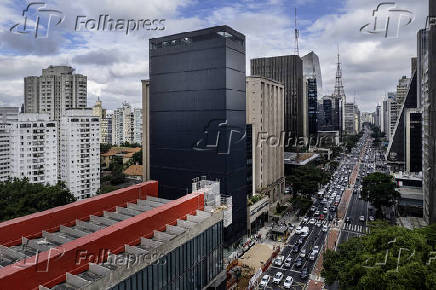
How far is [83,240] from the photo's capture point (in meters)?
17.5

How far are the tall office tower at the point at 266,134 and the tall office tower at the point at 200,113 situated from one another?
38.5 ft

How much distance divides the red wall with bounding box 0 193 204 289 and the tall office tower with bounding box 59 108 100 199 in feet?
146

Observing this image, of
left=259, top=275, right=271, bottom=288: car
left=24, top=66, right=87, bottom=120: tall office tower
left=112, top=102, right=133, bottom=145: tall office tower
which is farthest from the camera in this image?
left=112, top=102, right=133, bottom=145: tall office tower

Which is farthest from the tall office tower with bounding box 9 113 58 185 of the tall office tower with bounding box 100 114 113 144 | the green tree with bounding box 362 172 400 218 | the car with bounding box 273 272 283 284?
the tall office tower with bounding box 100 114 113 144

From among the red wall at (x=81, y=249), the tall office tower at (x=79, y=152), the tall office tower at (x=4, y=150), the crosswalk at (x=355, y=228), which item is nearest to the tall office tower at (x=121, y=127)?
the tall office tower at (x=4, y=150)

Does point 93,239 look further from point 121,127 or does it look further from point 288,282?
point 121,127

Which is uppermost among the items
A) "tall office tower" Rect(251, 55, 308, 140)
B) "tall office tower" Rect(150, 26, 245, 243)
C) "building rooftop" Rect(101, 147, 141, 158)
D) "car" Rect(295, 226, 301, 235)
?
"tall office tower" Rect(251, 55, 308, 140)

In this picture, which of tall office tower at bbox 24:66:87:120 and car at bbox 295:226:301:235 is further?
tall office tower at bbox 24:66:87:120

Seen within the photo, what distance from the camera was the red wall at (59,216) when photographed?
64.4 feet

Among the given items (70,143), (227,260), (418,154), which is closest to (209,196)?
(227,260)

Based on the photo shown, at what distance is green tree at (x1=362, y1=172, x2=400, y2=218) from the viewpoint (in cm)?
5094

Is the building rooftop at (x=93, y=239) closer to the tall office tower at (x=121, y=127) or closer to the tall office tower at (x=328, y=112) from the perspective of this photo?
the tall office tower at (x=121, y=127)

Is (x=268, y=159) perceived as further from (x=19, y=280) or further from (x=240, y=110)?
(x=19, y=280)

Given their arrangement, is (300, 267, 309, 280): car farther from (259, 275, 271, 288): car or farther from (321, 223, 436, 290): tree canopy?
(321, 223, 436, 290): tree canopy
